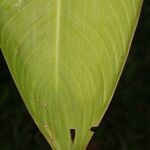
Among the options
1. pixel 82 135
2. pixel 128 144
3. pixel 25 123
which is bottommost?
pixel 128 144

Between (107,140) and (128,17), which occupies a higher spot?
(128,17)

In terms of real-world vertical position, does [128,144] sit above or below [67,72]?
below

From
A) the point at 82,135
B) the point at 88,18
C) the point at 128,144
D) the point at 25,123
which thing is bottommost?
the point at 128,144

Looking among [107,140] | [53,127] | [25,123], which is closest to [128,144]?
[107,140]

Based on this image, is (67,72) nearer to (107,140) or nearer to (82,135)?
(82,135)

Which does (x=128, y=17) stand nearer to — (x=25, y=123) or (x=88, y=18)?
(x=88, y=18)

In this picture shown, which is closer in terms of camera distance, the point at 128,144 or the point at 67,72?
the point at 67,72
